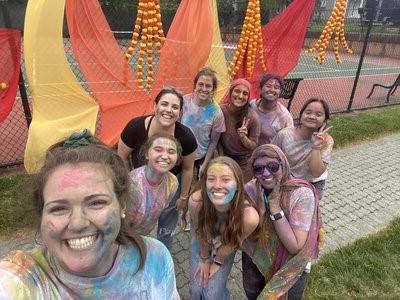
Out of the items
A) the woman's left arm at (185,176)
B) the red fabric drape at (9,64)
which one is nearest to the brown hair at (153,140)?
the woman's left arm at (185,176)

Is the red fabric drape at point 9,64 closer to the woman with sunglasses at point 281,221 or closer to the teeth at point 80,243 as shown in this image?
the woman with sunglasses at point 281,221

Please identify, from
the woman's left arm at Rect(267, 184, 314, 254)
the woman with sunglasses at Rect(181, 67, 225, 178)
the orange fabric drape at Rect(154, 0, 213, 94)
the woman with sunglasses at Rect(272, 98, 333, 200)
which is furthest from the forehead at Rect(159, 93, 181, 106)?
the orange fabric drape at Rect(154, 0, 213, 94)

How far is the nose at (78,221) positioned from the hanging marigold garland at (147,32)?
10.2ft

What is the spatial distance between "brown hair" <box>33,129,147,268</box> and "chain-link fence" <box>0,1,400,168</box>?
109 inches

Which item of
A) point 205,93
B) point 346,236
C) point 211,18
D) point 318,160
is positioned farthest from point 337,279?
point 211,18

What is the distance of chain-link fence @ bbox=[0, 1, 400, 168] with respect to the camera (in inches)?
209

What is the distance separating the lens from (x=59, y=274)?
3.43 ft

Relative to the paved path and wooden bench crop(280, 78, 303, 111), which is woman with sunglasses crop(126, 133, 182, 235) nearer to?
the paved path

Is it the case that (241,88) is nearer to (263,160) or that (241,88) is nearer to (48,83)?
(263,160)

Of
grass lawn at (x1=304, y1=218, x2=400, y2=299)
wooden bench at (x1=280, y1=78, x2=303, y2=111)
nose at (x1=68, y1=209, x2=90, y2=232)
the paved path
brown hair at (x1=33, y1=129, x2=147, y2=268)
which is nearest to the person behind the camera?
nose at (x1=68, y1=209, x2=90, y2=232)

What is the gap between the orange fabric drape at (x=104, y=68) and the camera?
11.0ft

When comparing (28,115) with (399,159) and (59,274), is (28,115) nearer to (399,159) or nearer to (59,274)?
(59,274)

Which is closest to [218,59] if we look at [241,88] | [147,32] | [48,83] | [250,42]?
[250,42]

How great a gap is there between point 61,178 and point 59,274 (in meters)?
0.31
